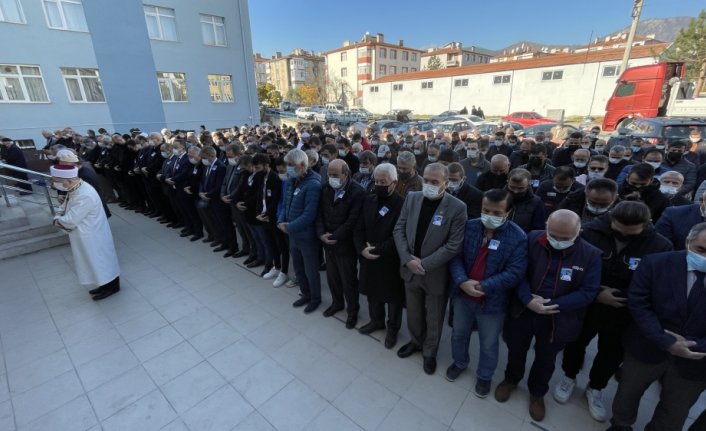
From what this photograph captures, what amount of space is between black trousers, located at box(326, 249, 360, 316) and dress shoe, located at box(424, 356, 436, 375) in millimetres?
997

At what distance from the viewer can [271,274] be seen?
15.6ft

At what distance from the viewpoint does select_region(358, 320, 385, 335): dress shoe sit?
3.53 m

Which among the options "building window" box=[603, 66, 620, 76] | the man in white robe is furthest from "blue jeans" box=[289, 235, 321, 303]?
"building window" box=[603, 66, 620, 76]

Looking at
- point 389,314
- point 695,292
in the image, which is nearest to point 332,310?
point 389,314

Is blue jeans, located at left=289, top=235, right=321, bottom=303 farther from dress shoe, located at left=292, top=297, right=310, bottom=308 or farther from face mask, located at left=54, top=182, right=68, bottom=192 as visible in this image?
face mask, located at left=54, top=182, right=68, bottom=192

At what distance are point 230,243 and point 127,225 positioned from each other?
11.1ft

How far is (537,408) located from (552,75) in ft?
101

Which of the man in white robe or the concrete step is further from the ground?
the man in white robe

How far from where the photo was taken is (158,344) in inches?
135

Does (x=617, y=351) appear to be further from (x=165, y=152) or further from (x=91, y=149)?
(x=91, y=149)

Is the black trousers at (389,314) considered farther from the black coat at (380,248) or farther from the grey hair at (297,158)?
the grey hair at (297,158)

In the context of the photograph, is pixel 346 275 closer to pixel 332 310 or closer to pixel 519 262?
pixel 332 310

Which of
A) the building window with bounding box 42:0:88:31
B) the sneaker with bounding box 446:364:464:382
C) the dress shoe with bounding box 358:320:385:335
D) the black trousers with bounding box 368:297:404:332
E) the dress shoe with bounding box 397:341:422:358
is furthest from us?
the building window with bounding box 42:0:88:31

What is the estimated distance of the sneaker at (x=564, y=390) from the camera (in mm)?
2674
